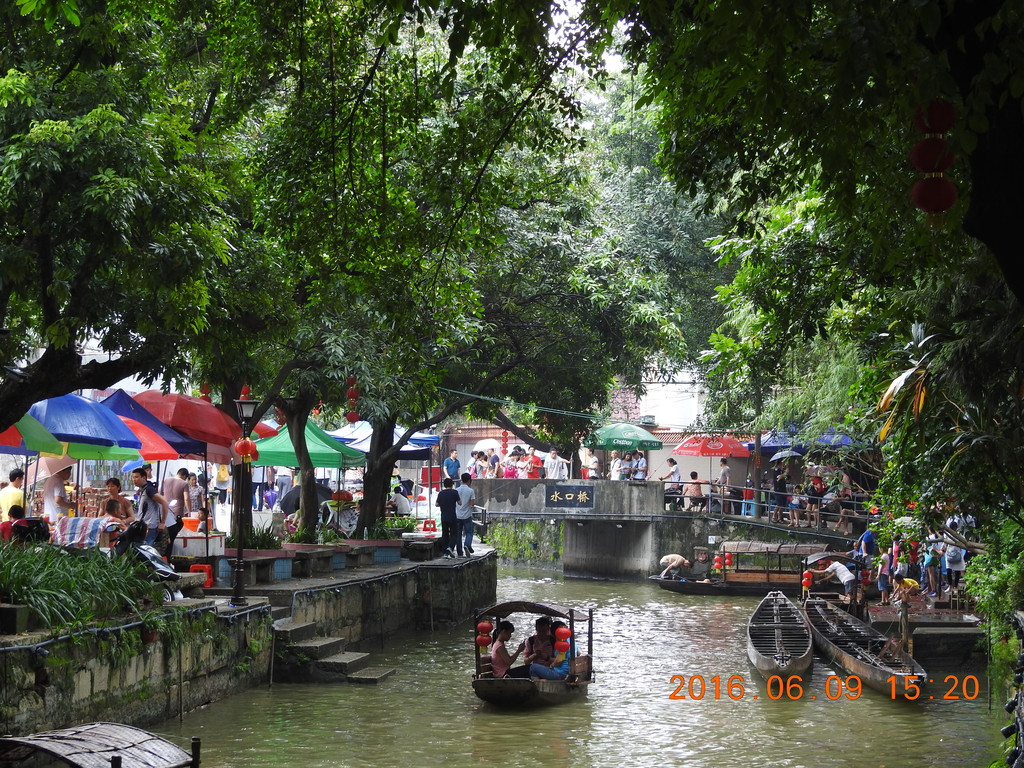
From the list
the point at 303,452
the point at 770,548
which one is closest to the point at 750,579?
the point at 770,548

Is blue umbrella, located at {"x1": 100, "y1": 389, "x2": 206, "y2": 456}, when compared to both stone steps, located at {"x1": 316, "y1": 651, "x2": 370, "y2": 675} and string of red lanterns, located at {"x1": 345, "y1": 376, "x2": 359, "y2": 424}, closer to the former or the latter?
string of red lanterns, located at {"x1": 345, "y1": 376, "x2": 359, "y2": 424}

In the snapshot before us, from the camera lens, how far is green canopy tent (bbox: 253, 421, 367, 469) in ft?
71.0

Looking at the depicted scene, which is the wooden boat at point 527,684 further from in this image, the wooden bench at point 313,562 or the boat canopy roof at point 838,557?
the boat canopy roof at point 838,557

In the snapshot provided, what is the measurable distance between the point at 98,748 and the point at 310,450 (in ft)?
50.4

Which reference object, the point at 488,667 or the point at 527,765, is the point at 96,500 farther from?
the point at 527,765

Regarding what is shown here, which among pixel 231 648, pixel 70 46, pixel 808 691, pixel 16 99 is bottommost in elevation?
pixel 808 691

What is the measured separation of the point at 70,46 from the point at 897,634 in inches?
547

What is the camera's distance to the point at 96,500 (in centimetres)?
2067

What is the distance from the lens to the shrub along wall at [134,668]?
347 inches

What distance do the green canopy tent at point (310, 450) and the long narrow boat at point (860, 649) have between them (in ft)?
31.0

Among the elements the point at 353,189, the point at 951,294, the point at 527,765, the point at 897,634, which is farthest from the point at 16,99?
the point at 897,634

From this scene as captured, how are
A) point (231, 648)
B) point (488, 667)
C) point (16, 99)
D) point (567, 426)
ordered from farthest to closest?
point (567, 426) → point (488, 667) → point (231, 648) → point (16, 99)

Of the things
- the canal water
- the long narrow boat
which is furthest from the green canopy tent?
the long narrow boat

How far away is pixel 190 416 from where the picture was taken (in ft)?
49.0
